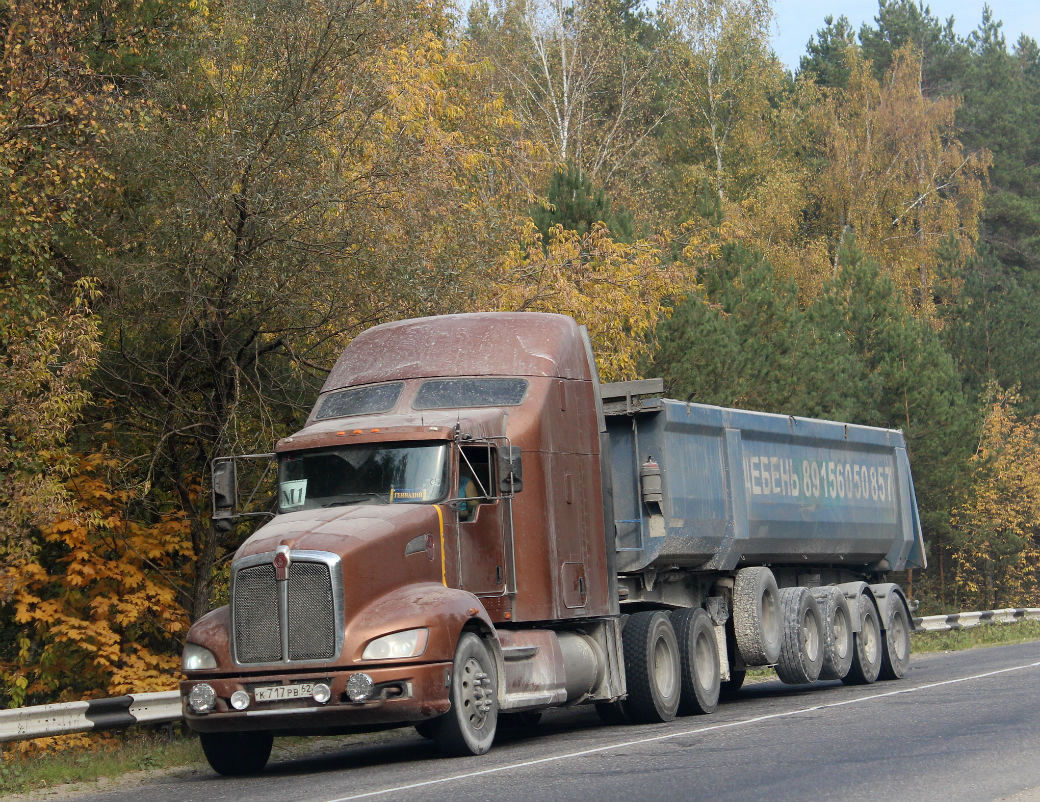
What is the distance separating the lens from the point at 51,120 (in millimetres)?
15844

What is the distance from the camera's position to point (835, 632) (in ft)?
64.4

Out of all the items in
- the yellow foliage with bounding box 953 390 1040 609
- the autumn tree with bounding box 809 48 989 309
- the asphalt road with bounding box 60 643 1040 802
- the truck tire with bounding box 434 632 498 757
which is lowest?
the asphalt road with bounding box 60 643 1040 802

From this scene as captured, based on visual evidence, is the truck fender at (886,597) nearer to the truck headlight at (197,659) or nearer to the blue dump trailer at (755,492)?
the blue dump trailer at (755,492)

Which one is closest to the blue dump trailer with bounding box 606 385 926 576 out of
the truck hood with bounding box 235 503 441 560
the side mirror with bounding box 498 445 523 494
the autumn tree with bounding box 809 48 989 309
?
the side mirror with bounding box 498 445 523 494

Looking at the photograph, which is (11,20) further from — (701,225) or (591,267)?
(701,225)

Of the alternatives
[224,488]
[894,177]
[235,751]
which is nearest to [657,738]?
[235,751]

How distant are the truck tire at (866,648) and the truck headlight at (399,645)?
999 centimetres

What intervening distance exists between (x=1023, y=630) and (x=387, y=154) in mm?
23820

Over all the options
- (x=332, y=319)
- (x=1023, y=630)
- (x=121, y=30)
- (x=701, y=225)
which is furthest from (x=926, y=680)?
(x=701, y=225)

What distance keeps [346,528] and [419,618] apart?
3.18 feet

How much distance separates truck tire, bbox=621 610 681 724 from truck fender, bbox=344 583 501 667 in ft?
11.9

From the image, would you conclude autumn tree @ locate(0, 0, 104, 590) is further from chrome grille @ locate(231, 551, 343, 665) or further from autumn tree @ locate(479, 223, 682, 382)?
autumn tree @ locate(479, 223, 682, 382)

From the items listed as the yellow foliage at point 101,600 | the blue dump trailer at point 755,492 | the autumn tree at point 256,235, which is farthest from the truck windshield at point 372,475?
the yellow foliage at point 101,600

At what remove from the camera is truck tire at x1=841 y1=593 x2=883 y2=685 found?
20234mm
